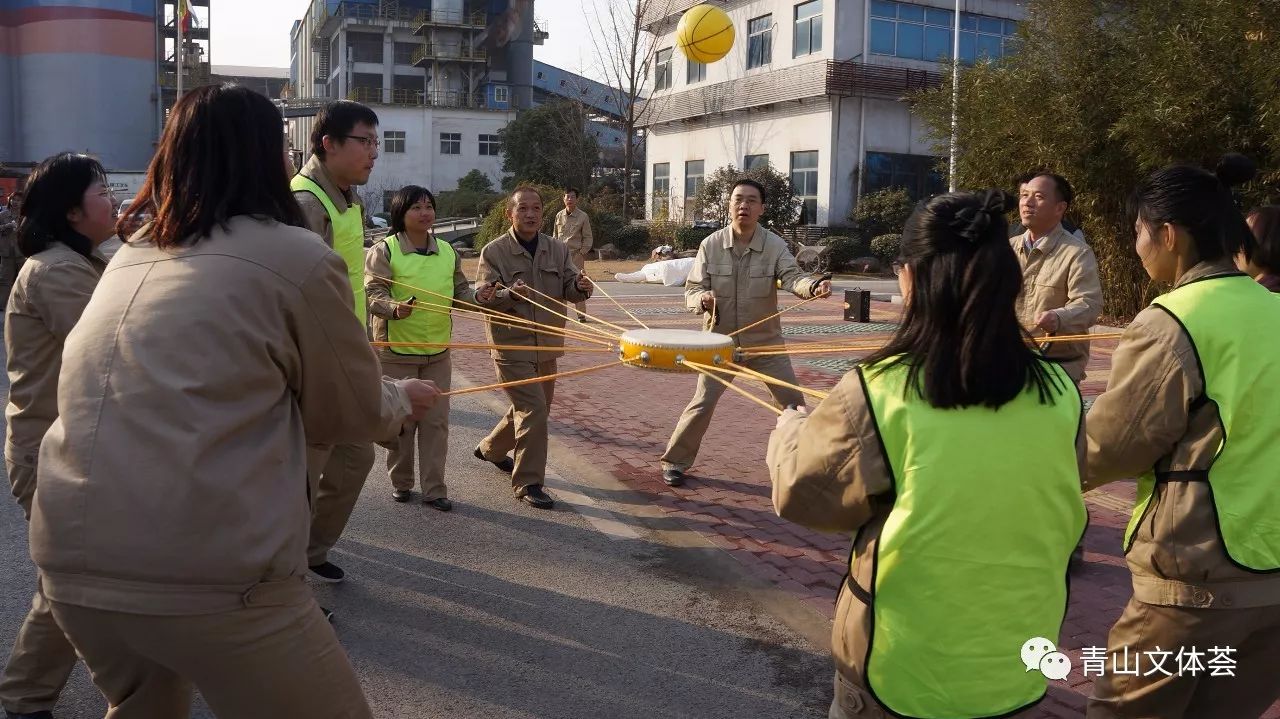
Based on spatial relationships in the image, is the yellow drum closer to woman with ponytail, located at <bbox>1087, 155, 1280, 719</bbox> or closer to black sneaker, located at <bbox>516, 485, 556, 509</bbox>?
black sneaker, located at <bbox>516, 485, 556, 509</bbox>

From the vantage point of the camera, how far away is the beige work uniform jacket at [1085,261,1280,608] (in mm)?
2709

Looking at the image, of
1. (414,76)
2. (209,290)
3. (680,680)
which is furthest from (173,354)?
(414,76)

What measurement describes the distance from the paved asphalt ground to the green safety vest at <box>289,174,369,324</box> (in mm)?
1407

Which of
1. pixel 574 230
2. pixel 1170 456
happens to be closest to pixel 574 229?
pixel 574 230

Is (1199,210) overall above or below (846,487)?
above

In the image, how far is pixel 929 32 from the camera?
3142 centimetres

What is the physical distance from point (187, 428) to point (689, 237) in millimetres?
28812

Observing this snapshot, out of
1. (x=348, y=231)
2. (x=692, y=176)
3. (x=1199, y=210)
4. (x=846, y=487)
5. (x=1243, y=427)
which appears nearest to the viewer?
(x=846, y=487)

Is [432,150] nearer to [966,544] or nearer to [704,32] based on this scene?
[704,32]

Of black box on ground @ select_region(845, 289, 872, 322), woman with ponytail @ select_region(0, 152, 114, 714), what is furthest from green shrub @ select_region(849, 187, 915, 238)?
woman with ponytail @ select_region(0, 152, 114, 714)

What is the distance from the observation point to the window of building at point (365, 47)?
205 ft

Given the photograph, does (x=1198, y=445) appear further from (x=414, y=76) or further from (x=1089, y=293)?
(x=414, y=76)

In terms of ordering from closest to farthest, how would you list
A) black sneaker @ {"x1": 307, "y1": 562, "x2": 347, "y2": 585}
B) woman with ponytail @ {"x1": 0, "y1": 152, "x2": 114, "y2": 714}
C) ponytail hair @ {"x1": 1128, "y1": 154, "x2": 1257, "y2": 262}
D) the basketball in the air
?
ponytail hair @ {"x1": 1128, "y1": 154, "x2": 1257, "y2": 262}
woman with ponytail @ {"x1": 0, "y1": 152, "x2": 114, "y2": 714}
black sneaker @ {"x1": 307, "y1": 562, "x2": 347, "y2": 585}
the basketball in the air

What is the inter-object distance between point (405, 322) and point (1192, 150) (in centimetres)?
1150
